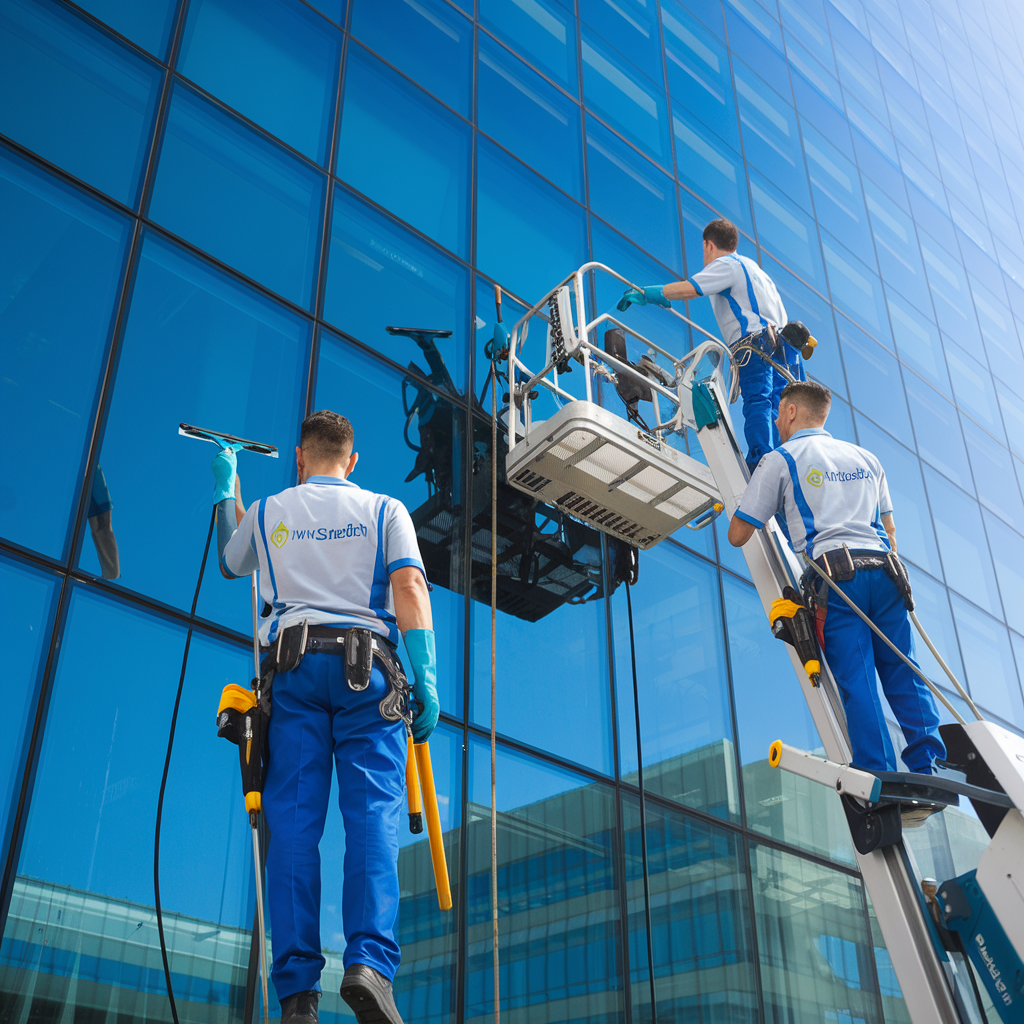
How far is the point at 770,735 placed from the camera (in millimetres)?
9445

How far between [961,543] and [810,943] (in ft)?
25.2

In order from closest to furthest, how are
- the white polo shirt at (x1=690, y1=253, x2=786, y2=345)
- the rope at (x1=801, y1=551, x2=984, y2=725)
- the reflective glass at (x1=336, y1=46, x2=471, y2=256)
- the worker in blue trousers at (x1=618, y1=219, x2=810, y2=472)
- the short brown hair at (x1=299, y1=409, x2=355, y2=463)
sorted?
the rope at (x1=801, y1=551, x2=984, y2=725) < the short brown hair at (x1=299, y1=409, x2=355, y2=463) < the worker in blue trousers at (x1=618, y1=219, x2=810, y2=472) < the white polo shirt at (x1=690, y1=253, x2=786, y2=345) < the reflective glass at (x1=336, y1=46, x2=471, y2=256)

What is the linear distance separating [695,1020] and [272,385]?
17.3 ft

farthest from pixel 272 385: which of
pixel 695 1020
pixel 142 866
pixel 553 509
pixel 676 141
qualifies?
pixel 676 141

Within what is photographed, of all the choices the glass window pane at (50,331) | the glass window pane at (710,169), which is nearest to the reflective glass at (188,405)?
the glass window pane at (50,331)

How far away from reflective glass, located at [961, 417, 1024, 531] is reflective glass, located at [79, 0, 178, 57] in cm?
1295

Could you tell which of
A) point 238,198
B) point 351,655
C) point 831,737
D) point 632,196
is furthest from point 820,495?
point 632,196

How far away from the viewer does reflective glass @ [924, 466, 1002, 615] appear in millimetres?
13961

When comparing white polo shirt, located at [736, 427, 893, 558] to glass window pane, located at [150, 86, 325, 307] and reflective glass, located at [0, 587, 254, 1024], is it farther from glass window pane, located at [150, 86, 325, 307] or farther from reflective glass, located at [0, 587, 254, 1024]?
glass window pane, located at [150, 86, 325, 307]

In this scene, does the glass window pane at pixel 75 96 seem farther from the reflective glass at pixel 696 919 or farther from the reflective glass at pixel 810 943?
the reflective glass at pixel 810 943

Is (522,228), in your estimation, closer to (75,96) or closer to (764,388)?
(764,388)

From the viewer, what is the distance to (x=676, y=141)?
42.5 ft

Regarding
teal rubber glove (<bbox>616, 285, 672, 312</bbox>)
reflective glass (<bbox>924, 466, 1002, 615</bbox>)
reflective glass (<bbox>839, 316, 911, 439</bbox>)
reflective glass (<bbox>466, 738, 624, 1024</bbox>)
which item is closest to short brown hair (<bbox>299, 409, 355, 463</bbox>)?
reflective glass (<bbox>466, 738, 624, 1024</bbox>)

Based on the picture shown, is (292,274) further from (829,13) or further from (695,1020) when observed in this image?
(829,13)
